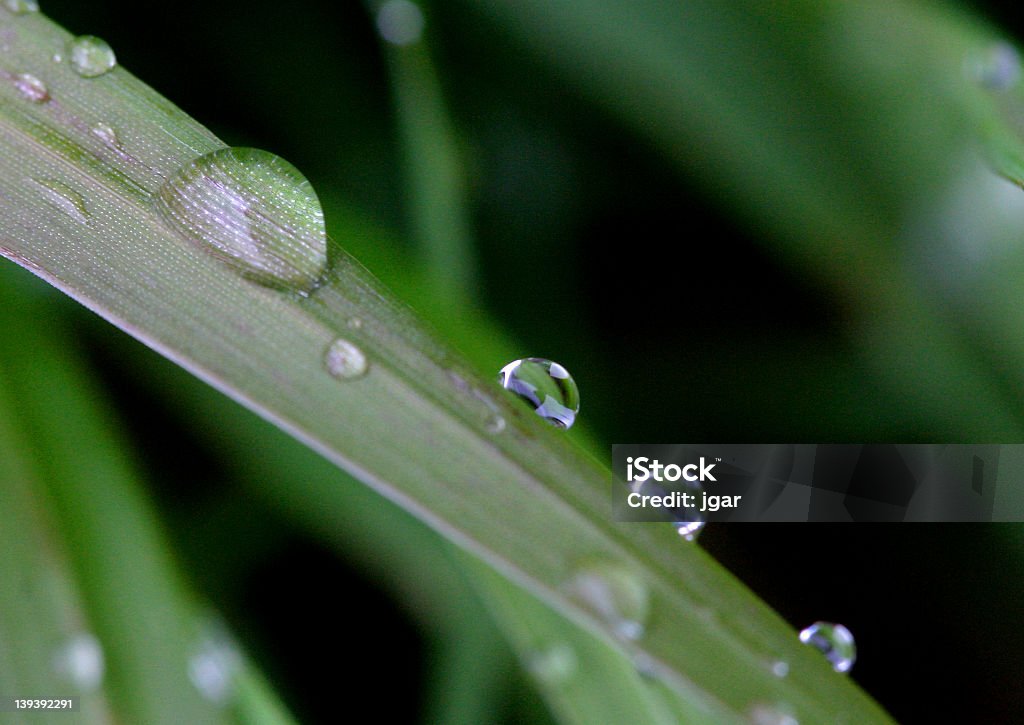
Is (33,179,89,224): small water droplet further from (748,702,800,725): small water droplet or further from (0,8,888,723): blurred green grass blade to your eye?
(748,702,800,725): small water droplet

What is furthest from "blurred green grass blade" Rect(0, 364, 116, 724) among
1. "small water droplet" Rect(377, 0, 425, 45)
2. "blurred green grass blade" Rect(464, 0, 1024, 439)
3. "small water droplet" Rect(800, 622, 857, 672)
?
"blurred green grass blade" Rect(464, 0, 1024, 439)

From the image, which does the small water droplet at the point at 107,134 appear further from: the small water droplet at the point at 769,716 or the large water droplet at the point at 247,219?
the small water droplet at the point at 769,716

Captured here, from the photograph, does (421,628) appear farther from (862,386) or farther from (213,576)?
(862,386)

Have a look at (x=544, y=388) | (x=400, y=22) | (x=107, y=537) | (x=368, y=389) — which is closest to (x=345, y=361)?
(x=368, y=389)

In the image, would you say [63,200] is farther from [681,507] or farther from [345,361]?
[681,507]

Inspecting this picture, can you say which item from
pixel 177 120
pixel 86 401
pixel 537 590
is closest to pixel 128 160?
pixel 177 120
